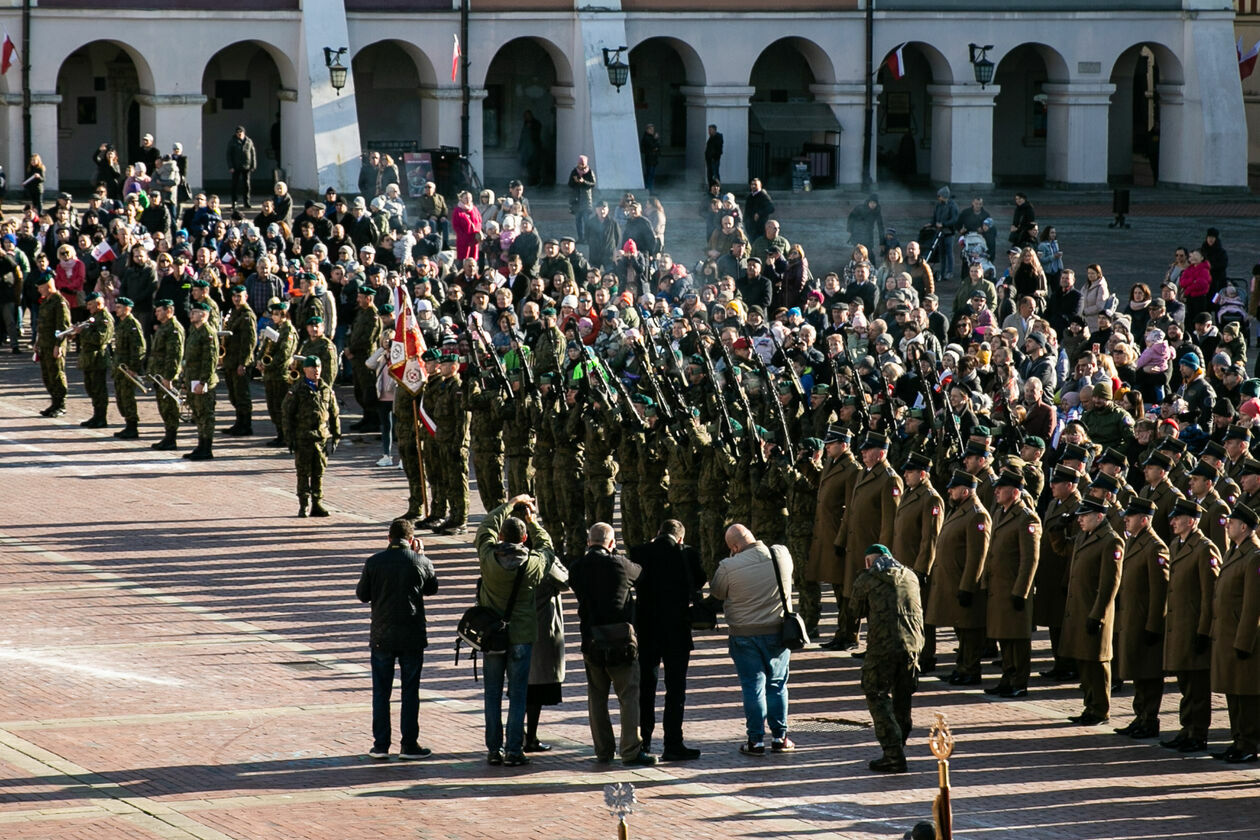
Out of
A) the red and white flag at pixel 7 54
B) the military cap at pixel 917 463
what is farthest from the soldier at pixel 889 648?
the red and white flag at pixel 7 54

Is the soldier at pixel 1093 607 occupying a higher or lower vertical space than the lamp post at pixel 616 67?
lower

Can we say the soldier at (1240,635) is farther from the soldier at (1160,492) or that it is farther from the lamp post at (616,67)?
the lamp post at (616,67)

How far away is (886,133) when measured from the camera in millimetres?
47250

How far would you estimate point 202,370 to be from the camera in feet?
73.3

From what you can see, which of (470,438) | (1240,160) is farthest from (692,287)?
(1240,160)

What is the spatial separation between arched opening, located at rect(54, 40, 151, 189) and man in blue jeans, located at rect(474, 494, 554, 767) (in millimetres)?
30962

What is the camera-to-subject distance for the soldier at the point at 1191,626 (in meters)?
13.5

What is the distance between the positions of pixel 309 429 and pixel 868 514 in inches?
246

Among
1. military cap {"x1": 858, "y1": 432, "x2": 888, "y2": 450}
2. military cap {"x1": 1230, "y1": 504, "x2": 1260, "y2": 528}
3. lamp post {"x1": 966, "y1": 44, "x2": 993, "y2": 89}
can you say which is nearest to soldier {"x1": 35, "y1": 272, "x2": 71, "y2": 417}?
military cap {"x1": 858, "y1": 432, "x2": 888, "y2": 450}

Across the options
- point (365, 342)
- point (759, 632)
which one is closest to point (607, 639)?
point (759, 632)

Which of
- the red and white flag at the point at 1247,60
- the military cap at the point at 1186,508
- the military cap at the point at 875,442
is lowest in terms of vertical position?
the military cap at the point at 1186,508

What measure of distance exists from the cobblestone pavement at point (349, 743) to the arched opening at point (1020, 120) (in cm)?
3146

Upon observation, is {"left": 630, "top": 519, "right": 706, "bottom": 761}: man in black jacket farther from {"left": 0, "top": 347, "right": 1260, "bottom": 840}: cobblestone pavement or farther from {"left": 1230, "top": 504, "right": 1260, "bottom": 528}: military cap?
{"left": 1230, "top": 504, "right": 1260, "bottom": 528}: military cap

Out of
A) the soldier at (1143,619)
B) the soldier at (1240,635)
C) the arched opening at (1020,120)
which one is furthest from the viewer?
the arched opening at (1020,120)
